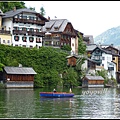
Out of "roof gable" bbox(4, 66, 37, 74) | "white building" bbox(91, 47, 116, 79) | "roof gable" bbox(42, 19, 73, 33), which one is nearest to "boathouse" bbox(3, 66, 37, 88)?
"roof gable" bbox(4, 66, 37, 74)

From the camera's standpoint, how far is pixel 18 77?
218 feet

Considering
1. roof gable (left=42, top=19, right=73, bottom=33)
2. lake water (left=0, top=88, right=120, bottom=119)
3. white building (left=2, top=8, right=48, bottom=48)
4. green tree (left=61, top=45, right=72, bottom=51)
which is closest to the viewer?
lake water (left=0, top=88, right=120, bottom=119)

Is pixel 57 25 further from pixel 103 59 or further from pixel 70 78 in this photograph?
pixel 103 59

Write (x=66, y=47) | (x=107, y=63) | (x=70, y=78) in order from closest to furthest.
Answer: (x=70, y=78)
(x=66, y=47)
(x=107, y=63)

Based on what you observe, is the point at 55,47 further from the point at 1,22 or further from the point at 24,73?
the point at 24,73

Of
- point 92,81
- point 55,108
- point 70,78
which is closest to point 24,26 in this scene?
point 70,78

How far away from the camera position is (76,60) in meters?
85.2

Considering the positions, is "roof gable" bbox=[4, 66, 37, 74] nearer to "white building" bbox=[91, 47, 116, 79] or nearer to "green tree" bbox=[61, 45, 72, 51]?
"green tree" bbox=[61, 45, 72, 51]

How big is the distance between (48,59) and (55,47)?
10379 millimetres

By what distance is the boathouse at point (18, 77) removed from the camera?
6494cm

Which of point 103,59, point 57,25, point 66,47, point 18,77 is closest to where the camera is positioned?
point 18,77

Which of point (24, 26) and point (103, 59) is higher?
point (24, 26)

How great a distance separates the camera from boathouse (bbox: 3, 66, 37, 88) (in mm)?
64938

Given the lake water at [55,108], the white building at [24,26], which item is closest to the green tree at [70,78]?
the white building at [24,26]
